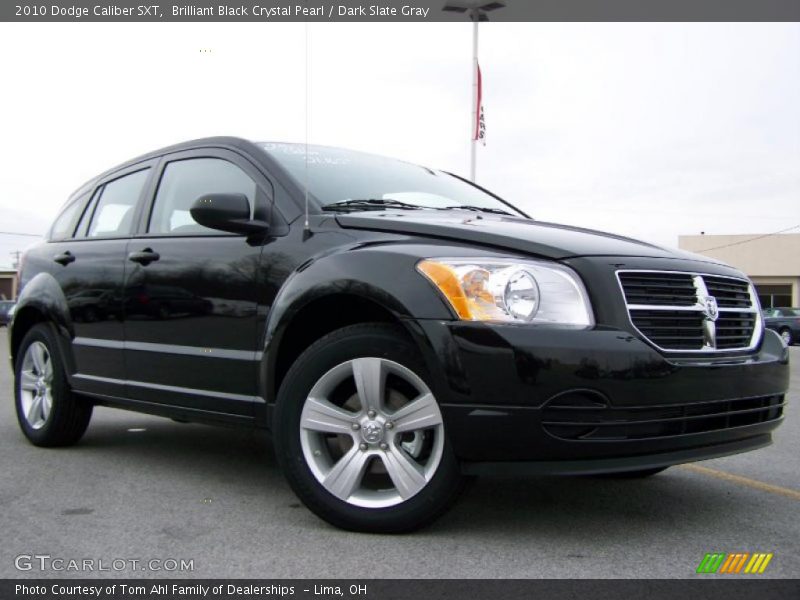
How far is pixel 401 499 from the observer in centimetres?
327

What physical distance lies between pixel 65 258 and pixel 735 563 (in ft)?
13.7

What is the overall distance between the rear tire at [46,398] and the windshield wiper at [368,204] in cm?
233

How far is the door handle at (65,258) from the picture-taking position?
17.5ft

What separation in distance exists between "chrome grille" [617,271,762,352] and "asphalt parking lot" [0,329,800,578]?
75 cm

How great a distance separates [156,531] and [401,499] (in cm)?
100

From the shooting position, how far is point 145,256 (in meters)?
4.59

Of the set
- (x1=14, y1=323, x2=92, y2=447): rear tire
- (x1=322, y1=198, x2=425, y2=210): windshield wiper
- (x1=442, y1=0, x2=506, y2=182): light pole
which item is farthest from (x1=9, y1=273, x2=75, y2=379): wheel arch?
(x1=442, y1=0, x2=506, y2=182): light pole

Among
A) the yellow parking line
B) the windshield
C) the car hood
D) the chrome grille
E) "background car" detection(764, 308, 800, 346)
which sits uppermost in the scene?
the windshield

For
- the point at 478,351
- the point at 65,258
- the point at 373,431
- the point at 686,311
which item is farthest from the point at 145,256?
the point at 686,311

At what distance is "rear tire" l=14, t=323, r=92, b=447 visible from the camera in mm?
5340
